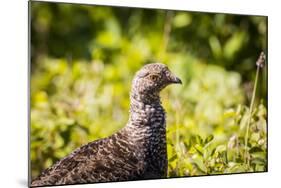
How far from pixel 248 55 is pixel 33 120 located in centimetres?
97

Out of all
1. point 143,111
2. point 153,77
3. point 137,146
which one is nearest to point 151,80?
point 153,77

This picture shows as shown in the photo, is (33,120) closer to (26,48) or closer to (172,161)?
(26,48)

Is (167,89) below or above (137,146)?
above

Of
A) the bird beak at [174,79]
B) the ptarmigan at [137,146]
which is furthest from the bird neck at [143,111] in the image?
the bird beak at [174,79]

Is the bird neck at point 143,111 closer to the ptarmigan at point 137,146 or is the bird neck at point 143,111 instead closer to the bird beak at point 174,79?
the ptarmigan at point 137,146

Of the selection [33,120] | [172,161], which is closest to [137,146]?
[172,161]

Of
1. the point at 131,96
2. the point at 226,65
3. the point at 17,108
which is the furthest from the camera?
the point at 226,65

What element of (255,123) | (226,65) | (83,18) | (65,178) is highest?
(83,18)

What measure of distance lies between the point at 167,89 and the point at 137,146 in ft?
0.86

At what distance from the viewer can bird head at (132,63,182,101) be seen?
237 centimetres

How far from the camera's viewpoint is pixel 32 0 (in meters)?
2.24

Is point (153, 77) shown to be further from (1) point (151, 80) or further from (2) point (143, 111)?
(2) point (143, 111)

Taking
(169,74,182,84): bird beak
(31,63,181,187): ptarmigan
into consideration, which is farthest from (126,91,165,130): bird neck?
(169,74,182,84): bird beak

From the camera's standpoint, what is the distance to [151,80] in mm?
2379
